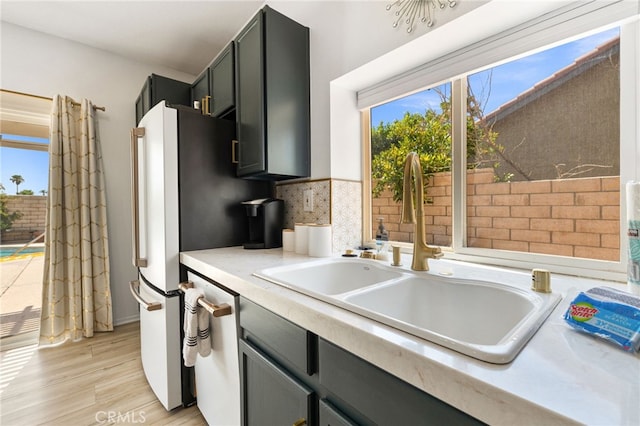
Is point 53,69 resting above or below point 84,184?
above

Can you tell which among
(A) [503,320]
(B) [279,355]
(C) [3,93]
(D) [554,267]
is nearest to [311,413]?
(B) [279,355]

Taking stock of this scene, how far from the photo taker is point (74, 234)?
2.39 metres

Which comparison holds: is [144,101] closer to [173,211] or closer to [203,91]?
[203,91]

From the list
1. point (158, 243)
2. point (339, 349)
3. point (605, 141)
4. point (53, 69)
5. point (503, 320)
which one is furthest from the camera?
point (53, 69)

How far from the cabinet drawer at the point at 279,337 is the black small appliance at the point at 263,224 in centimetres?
70

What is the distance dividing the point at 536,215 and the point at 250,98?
1.54m

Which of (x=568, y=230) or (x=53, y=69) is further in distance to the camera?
(x=53, y=69)

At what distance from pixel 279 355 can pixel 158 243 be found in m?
1.06

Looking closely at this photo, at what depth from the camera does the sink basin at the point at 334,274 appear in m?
1.16

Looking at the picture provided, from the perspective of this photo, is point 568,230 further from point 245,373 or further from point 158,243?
point 158,243

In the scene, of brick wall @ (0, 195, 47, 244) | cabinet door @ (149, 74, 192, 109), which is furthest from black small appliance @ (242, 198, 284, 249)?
brick wall @ (0, 195, 47, 244)

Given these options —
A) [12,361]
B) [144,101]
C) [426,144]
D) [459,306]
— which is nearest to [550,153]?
[426,144]

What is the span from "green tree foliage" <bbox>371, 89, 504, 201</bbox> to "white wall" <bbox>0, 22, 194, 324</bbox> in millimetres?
2427

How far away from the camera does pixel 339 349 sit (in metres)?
0.65
